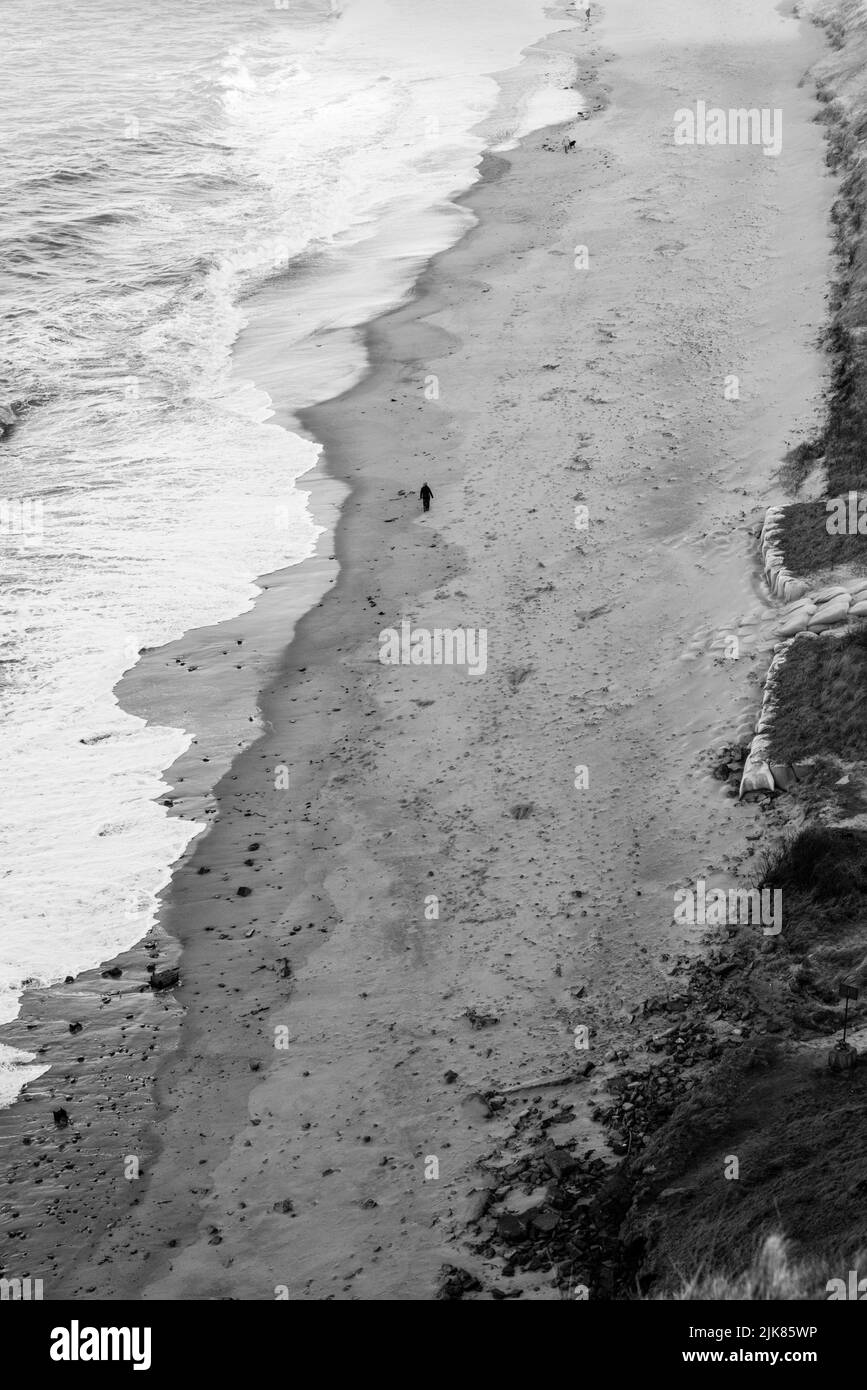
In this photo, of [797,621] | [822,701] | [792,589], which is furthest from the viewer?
[792,589]

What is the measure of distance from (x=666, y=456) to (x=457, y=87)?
3337 centimetres

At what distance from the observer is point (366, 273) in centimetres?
3103

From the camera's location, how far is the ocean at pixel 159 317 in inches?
586

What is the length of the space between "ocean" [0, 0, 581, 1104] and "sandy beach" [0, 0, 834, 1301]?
0.88 metres

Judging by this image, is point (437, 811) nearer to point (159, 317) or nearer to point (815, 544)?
point (815, 544)

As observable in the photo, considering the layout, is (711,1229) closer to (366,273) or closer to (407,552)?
(407,552)

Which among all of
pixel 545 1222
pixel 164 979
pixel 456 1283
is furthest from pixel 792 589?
pixel 456 1283

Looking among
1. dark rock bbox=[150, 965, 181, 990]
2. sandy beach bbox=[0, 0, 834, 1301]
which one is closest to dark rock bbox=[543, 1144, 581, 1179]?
sandy beach bbox=[0, 0, 834, 1301]

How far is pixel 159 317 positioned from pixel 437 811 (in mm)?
19520

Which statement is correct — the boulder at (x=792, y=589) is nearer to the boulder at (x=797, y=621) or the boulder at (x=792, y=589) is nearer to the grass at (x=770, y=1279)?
the boulder at (x=797, y=621)

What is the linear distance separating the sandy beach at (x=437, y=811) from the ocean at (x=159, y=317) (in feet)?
2.87

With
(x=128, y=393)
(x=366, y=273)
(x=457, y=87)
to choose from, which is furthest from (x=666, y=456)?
(x=457, y=87)

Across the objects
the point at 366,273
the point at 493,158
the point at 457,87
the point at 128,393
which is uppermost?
the point at 457,87

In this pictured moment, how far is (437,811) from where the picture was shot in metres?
14.2
